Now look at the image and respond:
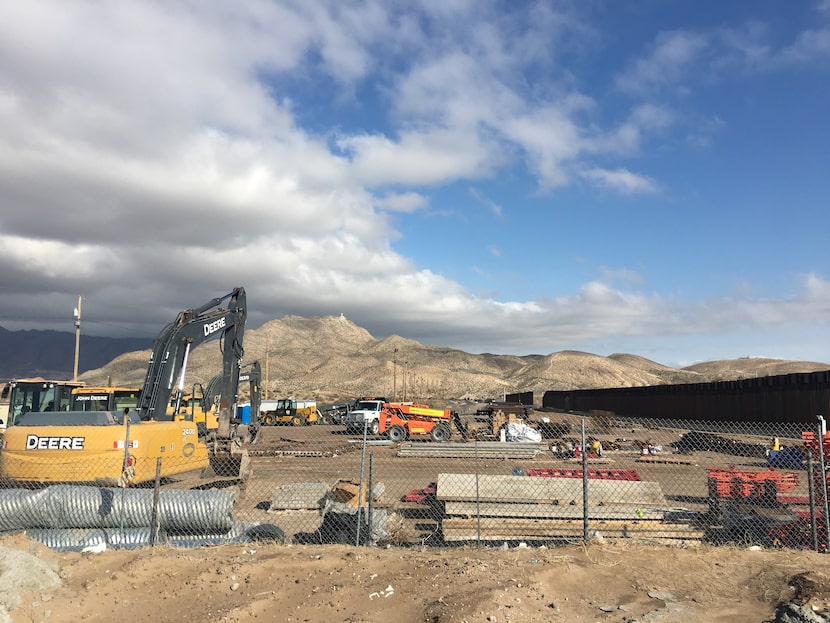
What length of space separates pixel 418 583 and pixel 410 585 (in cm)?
9

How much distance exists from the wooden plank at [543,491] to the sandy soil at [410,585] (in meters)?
1.81

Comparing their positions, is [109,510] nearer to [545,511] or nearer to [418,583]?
[418,583]

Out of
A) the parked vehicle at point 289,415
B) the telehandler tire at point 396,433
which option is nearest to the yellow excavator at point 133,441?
the telehandler tire at point 396,433

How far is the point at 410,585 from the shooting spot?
6.30m

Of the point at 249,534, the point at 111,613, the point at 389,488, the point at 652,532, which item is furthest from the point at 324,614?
the point at 389,488

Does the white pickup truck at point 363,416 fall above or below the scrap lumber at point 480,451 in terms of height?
above

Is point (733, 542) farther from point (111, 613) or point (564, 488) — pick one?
point (111, 613)

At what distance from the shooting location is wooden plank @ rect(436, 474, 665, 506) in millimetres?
9398

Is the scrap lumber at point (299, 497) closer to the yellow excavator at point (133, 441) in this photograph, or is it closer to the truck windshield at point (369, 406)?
the yellow excavator at point (133, 441)

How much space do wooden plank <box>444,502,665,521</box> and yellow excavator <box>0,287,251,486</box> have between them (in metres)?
4.44

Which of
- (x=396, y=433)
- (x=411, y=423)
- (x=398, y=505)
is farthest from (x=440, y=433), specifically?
(x=398, y=505)

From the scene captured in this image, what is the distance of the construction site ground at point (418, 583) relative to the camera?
19.1 feet

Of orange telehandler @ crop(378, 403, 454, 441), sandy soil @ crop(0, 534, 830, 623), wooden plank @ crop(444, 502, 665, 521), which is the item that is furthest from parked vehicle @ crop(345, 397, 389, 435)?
sandy soil @ crop(0, 534, 830, 623)

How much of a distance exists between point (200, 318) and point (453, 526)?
470 inches
